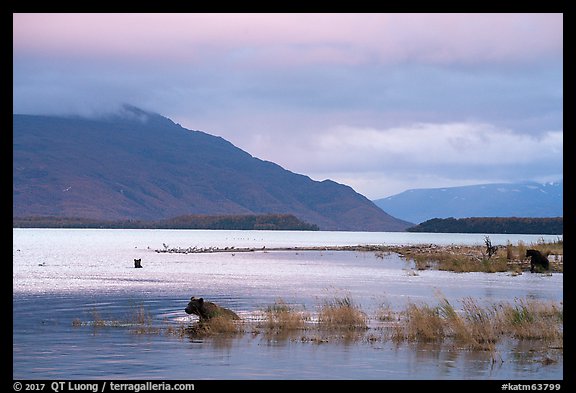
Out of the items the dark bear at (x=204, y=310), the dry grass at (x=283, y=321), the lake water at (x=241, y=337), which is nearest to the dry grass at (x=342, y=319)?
the dry grass at (x=283, y=321)

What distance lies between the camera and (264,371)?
18.2 metres

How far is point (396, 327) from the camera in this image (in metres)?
23.0

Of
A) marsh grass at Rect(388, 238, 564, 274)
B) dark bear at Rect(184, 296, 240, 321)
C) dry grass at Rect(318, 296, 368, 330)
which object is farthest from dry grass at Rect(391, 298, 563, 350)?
marsh grass at Rect(388, 238, 564, 274)

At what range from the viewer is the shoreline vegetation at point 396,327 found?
21469 millimetres

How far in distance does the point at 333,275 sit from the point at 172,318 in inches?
1070

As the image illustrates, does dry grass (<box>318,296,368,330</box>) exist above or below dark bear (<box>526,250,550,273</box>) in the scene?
below

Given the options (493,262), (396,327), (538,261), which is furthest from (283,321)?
(493,262)

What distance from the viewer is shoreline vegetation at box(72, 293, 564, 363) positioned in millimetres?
21469

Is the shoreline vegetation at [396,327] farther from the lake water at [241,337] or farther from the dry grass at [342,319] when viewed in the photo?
the lake water at [241,337]

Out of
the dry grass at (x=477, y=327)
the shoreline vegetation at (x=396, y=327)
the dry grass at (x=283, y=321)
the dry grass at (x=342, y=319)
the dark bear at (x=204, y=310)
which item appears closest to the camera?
the dry grass at (x=477, y=327)

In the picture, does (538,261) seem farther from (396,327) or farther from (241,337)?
(241,337)

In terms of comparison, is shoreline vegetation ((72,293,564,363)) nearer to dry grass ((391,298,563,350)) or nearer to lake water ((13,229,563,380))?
dry grass ((391,298,563,350))
